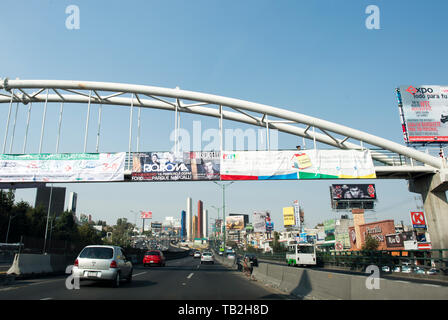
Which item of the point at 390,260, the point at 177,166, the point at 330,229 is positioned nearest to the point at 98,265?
the point at 177,166

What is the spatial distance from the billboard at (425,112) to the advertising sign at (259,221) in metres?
68.8

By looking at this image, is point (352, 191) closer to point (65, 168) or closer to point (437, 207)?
point (437, 207)

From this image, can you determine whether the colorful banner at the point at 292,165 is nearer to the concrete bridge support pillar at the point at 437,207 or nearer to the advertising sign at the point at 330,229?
the concrete bridge support pillar at the point at 437,207

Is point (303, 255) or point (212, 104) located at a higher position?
point (212, 104)

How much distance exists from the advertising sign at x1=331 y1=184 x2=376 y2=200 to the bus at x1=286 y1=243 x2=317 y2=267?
109 feet

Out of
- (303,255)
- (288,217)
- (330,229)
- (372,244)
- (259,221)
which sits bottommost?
(303,255)

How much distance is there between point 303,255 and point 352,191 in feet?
118

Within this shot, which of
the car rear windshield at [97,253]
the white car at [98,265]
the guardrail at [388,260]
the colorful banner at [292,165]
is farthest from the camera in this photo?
the colorful banner at [292,165]

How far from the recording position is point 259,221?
9494cm

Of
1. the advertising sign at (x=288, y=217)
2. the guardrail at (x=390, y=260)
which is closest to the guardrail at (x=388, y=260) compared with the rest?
the guardrail at (x=390, y=260)

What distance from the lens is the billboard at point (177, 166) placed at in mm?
22500

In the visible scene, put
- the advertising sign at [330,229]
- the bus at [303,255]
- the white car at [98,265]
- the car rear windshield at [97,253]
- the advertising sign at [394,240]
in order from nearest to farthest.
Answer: the white car at [98,265] < the car rear windshield at [97,253] < the bus at [303,255] < the advertising sign at [394,240] < the advertising sign at [330,229]
